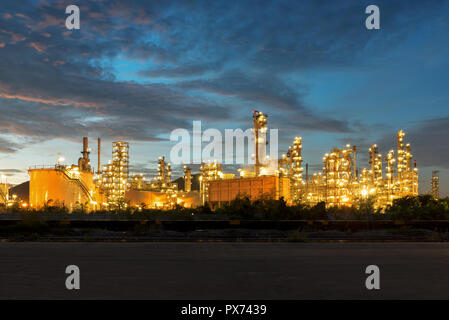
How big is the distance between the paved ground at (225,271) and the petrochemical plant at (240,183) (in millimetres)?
27389

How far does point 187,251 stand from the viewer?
38.9ft

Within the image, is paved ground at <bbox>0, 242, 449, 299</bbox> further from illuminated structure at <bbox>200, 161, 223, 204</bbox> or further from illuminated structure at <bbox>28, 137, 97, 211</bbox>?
illuminated structure at <bbox>200, 161, 223, 204</bbox>

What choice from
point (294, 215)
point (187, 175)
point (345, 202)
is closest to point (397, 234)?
point (294, 215)

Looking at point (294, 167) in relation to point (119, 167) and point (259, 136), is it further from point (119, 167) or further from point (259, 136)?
point (119, 167)

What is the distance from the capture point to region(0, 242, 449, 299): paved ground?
6.18m

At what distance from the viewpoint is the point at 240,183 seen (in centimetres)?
4369

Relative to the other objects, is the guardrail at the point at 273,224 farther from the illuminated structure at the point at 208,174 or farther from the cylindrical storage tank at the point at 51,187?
the illuminated structure at the point at 208,174

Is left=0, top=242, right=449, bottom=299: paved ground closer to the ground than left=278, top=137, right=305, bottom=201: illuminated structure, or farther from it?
closer to the ground

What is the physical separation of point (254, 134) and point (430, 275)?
133 ft

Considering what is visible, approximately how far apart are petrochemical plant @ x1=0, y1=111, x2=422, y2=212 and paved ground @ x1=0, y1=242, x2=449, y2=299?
2739 cm

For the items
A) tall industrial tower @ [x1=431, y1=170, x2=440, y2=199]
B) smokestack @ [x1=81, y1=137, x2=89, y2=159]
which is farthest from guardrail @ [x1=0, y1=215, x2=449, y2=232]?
tall industrial tower @ [x1=431, y1=170, x2=440, y2=199]

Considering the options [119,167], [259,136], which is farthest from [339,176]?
[119,167]

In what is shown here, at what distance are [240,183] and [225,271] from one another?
117 feet

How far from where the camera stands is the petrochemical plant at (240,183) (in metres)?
44.3
